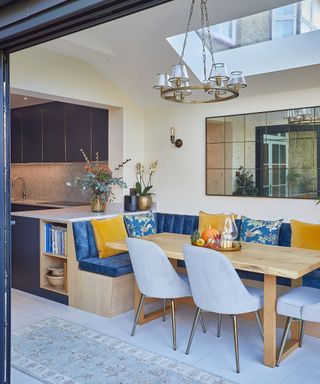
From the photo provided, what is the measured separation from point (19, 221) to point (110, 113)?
2084 millimetres

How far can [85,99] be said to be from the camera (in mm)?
5289

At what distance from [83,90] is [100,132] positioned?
0.93m

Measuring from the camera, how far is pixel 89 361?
2.96 meters

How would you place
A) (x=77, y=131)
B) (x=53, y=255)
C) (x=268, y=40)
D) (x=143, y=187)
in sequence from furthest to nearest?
(x=77, y=131) → (x=143, y=187) → (x=53, y=255) → (x=268, y=40)

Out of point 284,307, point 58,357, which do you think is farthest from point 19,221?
point 284,307

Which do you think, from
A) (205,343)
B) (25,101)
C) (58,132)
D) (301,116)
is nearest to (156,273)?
(205,343)

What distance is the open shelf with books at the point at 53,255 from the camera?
4.47 meters

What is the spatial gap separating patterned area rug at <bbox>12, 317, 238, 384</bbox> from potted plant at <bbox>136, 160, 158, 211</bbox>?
229 cm

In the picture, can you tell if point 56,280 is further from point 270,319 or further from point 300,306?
point 300,306

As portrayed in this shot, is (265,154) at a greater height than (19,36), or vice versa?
(19,36)

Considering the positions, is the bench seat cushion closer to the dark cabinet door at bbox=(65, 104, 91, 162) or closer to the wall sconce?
the wall sconce

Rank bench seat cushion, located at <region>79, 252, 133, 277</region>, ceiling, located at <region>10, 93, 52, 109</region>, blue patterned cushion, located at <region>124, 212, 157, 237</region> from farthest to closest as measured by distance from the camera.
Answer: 1. ceiling, located at <region>10, 93, 52, 109</region>
2. blue patterned cushion, located at <region>124, 212, 157, 237</region>
3. bench seat cushion, located at <region>79, 252, 133, 277</region>

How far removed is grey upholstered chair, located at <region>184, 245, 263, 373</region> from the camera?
2.77 metres

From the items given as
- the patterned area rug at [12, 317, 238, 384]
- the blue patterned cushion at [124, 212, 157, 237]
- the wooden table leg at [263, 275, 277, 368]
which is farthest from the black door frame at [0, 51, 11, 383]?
the blue patterned cushion at [124, 212, 157, 237]
